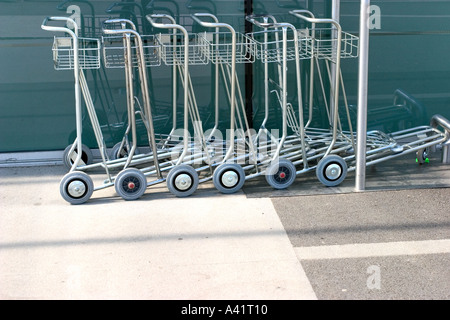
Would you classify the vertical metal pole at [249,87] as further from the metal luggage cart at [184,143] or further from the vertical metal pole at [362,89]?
the vertical metal pole at [362,89]

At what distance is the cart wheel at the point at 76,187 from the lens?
211 inches

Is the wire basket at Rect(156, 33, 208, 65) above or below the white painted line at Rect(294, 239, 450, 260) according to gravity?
above

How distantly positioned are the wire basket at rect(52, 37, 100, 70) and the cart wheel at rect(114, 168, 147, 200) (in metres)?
0.88

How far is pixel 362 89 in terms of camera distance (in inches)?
211

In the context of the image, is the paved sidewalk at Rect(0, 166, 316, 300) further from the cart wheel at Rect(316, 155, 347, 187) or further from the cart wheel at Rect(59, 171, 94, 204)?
the cart wheel at Rect(316, 155, 347, 187)

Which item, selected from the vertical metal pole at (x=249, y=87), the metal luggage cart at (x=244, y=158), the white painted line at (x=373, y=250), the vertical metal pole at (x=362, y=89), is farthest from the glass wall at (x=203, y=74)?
the white painted line at (x=373, y=250)

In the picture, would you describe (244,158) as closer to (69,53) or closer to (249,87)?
(249,87)

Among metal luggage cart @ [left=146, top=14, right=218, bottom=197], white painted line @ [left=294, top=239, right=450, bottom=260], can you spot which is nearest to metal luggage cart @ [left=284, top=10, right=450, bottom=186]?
metal luggage cart @ [left=146, top=14, right=218, bottom=197]

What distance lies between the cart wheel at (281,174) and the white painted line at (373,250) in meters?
1.27

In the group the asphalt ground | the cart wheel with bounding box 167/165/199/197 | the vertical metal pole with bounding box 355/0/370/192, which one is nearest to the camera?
the asphalt ground

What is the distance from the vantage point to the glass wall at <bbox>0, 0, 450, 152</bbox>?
6.47 m

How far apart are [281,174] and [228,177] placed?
17.6 inches

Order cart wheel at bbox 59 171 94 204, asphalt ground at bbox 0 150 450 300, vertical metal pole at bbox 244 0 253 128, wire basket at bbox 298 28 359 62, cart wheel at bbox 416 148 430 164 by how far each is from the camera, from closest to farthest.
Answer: asphalt ground at bbox 0 150 450 300, cart wheel at bbox 59 171 94 204, wire basket at bbox 298 28 359 62, cart wheel at bbox 416 148 430 164, vertical metal pole at bbox 244 0 253 128
